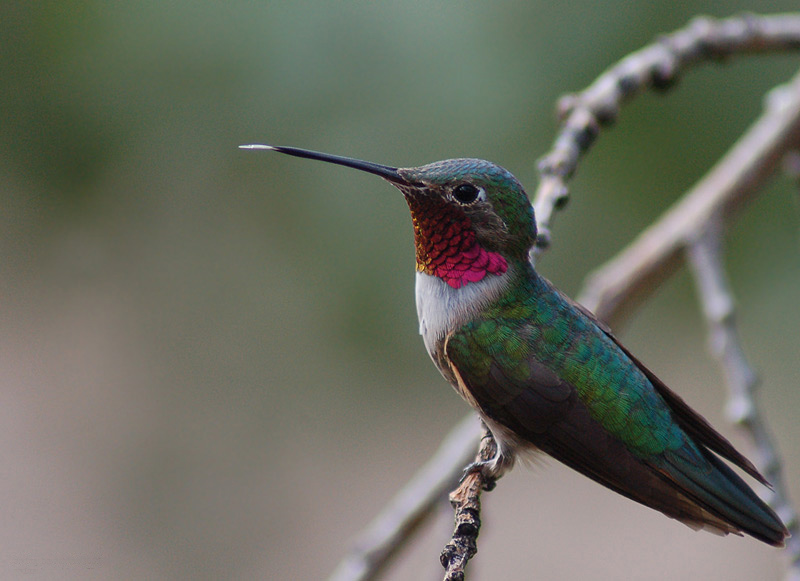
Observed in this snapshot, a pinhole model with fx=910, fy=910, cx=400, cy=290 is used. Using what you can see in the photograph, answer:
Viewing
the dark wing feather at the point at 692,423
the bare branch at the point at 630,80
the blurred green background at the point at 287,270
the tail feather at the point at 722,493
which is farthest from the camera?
the blurred green background at the point at 287,270

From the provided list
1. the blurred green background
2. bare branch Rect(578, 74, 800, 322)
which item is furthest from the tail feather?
the blurred green background

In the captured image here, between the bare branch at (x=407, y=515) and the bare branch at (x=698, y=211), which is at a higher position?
the bare branch at (x=698, y=211)

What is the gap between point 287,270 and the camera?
4.74 m

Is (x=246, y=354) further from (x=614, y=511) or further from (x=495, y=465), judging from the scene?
(x=495, y=465)

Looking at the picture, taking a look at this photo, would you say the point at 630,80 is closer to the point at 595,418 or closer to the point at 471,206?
the point at 471,206

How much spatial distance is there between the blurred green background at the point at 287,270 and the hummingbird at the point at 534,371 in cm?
101

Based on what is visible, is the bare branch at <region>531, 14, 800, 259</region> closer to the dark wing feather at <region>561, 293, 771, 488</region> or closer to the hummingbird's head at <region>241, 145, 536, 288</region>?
the hummingbird's head at <region>241, 145, 536, 288</region>

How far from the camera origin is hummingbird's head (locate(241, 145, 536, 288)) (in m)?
2.02

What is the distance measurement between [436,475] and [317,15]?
212 cm

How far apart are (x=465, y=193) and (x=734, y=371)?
1.00 meters

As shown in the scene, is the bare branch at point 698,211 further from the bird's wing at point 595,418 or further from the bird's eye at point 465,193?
the bird's eye at point 465,193

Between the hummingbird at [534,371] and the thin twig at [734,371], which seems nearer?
the hummingbird at [534,371]

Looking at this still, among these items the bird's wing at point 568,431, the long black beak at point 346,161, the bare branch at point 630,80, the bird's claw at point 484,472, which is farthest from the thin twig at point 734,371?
the long black beak at point 346,161

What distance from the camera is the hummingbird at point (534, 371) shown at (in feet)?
6.52
